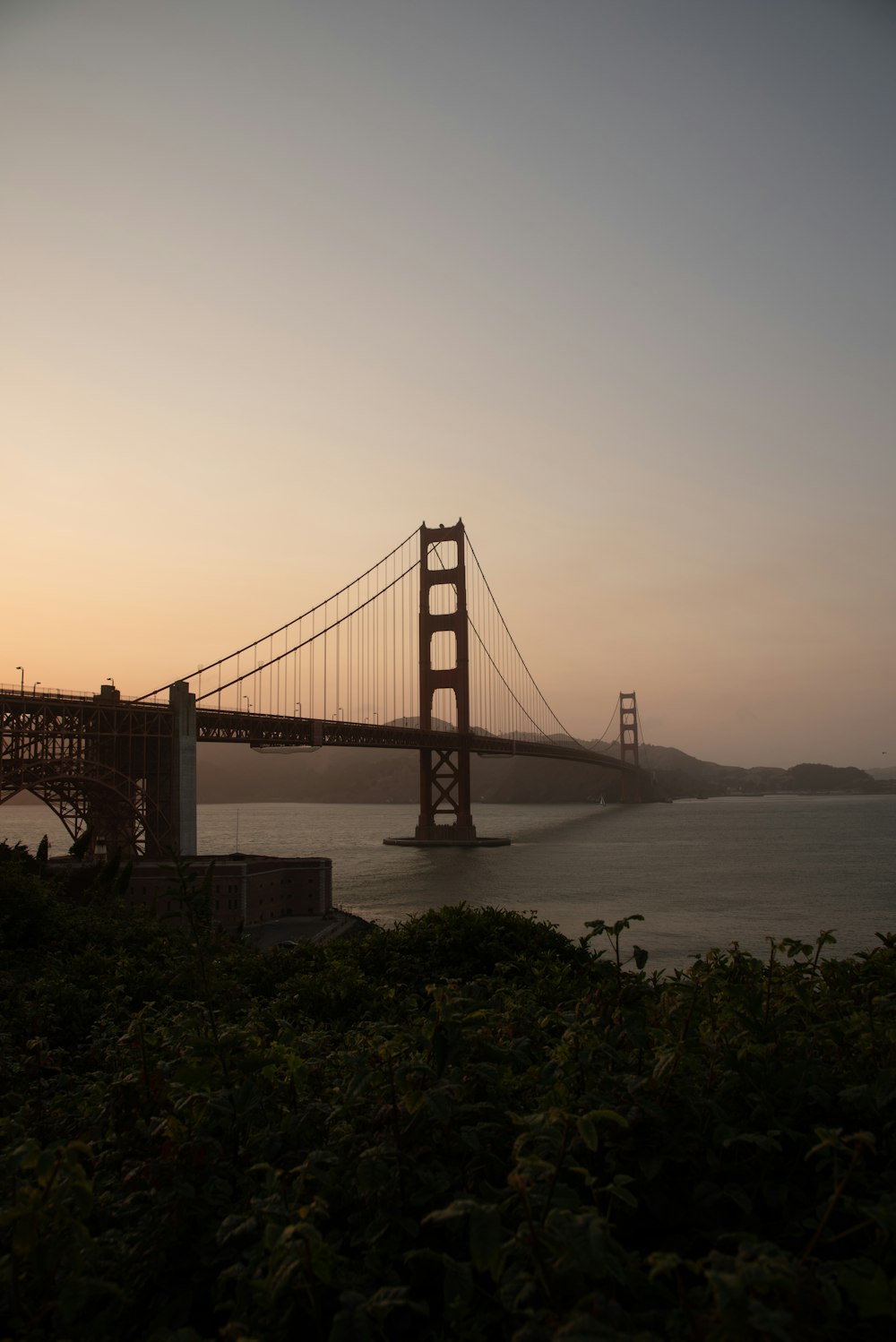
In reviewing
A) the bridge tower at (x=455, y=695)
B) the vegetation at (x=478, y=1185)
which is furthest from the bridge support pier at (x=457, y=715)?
the vegetation at (x=478, y=1185)

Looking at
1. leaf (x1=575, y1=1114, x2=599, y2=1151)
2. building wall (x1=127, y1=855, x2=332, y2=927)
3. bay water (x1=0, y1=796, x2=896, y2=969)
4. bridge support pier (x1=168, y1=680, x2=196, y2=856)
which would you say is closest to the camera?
leaf (x1=575, y1=1114, x2=599, y2=1151)

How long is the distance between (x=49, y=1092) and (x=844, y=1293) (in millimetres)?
4607

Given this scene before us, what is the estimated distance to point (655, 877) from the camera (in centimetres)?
5403

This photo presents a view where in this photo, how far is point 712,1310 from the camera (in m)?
1.96

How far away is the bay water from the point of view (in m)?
36.1

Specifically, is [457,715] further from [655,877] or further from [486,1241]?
[486,1241]

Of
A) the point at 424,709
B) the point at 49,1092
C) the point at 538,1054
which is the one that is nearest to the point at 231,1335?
the point at 538,1054

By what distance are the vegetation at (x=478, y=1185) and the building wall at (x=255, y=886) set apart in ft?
93.2

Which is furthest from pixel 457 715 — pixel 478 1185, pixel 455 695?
pixel 478 1185

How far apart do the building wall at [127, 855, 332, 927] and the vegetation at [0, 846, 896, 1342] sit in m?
28.4

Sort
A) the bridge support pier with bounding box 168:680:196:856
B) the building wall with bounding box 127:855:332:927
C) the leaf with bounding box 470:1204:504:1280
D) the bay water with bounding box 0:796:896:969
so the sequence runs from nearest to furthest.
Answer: the leaf with bounding box 470:1204:504:1280 → the building wall with bounding box 127:855:332:927 → the bay water with bounding box 0:796:896:969 → the bridge support pier with bounding box 168:680:196:856

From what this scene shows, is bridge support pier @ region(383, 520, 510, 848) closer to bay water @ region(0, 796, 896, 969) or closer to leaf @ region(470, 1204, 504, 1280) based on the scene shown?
bay water @ region(0, 796, 896, 969)

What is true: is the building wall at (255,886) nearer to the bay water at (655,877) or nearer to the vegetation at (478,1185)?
the bay water at (655,877)

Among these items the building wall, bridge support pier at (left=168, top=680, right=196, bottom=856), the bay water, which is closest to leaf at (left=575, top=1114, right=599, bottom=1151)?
the bay water
